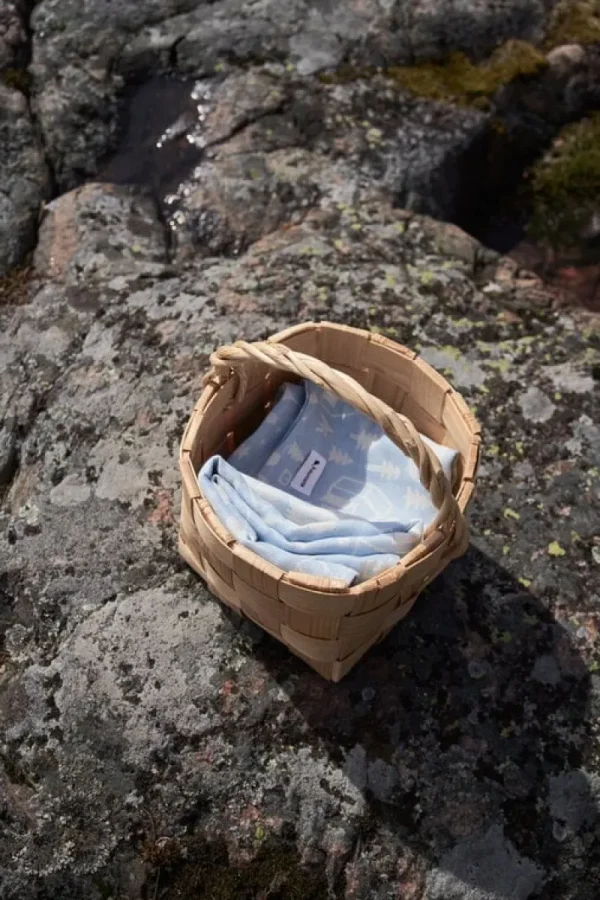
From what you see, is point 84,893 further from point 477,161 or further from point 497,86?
point 497,86

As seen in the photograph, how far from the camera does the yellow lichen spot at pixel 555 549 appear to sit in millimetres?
2806

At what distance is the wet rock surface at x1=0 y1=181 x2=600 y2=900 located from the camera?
91.3 inches

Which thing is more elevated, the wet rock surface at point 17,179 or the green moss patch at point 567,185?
the wet rock surface at point 17,179

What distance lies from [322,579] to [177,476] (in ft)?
3.25

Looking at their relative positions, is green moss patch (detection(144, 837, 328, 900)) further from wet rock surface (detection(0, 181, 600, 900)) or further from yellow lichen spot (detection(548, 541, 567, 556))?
yellow lichen spot (detection(548, 541, 567, 556))

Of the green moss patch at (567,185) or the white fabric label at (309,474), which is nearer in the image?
the white fabric label at (309,474)

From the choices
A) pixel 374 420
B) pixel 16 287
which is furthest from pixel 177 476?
pixel 16 287

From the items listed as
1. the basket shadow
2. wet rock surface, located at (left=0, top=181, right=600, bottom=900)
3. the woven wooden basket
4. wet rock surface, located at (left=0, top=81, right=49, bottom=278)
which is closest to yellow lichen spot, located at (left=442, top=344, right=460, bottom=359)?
wet rock surface, located at (left=0, top=181, right=600, bottom=900)

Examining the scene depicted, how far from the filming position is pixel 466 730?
2480 millimetres

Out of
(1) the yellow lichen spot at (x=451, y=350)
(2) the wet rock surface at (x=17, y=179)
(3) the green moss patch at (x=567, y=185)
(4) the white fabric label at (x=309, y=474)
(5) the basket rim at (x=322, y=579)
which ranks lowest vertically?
(3) the green moss patch at (x=567, y=185)

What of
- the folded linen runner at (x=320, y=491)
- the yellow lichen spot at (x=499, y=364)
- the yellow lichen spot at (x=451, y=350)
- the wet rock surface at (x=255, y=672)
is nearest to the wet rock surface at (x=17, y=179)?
the wet rock surface at (x=255, y=672)

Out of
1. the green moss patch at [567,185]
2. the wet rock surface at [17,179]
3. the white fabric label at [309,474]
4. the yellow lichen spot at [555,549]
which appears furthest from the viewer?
the green moss patch at [567,185]

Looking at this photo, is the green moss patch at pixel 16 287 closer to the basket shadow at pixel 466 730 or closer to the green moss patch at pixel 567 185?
the basket shadow at pixel 466 730

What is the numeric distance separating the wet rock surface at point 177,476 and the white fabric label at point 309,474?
464 millimetres
